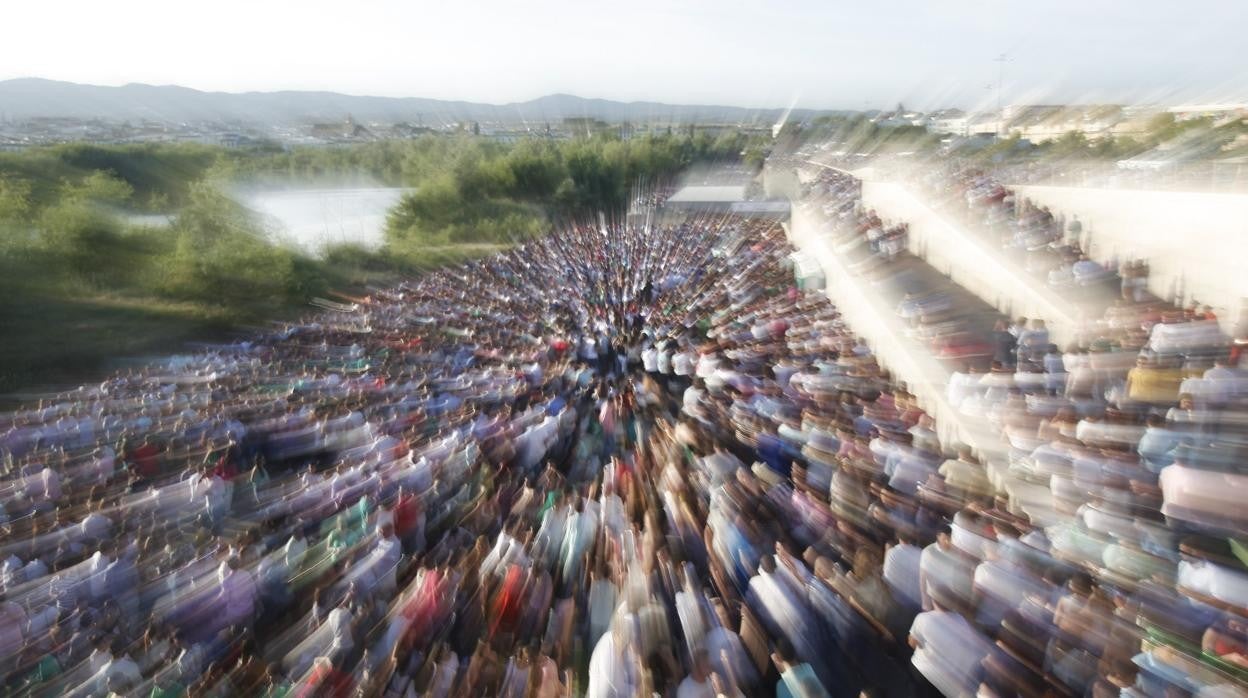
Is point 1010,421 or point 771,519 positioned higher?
point 1010,421

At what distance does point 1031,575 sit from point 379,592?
3.42 metres

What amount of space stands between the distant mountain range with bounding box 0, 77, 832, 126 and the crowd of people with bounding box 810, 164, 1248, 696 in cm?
8128

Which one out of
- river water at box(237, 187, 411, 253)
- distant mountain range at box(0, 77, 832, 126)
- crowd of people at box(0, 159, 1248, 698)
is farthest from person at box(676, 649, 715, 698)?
distant mountain range at box(0, 77, 832, 126)

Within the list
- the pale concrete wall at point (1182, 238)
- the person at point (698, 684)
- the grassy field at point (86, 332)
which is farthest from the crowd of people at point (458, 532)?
the grassy field at point (86, 332)

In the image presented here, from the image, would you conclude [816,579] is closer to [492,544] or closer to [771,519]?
[771,519]

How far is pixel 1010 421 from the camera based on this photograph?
5352 mm

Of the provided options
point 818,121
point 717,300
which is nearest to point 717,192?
point 717,300

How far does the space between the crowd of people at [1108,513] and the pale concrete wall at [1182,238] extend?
0.37 m

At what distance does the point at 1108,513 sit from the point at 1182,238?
4.85 m

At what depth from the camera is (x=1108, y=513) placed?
12.7ft

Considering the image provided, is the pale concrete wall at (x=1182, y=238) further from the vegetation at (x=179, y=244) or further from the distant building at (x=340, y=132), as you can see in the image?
the distant building at (x=340, y=132)

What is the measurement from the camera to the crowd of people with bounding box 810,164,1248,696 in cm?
301

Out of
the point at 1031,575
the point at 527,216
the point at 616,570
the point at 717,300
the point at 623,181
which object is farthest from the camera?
the point at 623,181

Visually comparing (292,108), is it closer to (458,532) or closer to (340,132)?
(340,132)
